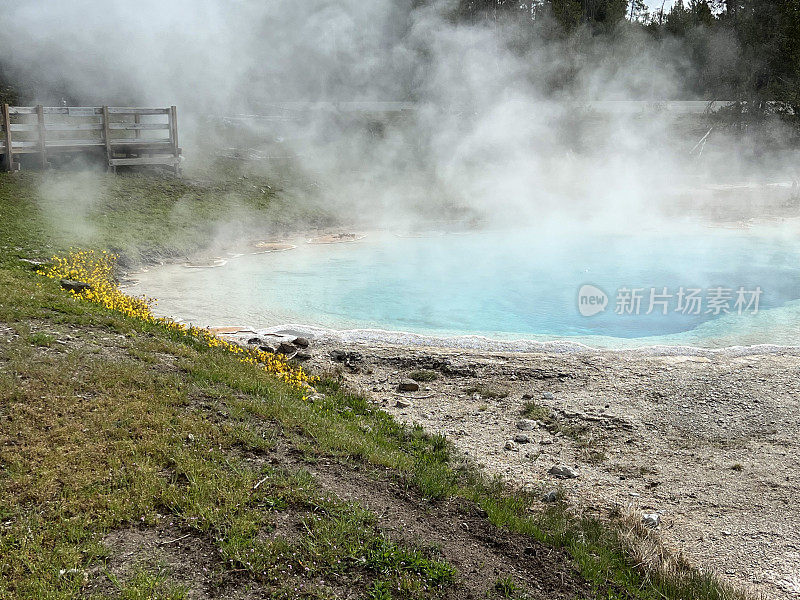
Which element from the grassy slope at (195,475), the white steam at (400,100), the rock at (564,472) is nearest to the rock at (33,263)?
the grassy slope at (195,475)

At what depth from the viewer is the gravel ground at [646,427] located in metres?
5.19

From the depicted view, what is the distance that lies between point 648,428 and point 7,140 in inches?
525

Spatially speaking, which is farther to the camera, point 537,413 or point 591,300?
point 591,300

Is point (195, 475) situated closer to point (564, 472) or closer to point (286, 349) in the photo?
point (564, 472)

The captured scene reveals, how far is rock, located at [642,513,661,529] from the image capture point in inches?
207

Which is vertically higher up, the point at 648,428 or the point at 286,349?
the point at 286,349

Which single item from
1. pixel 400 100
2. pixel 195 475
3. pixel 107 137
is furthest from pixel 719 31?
pixel 195 475

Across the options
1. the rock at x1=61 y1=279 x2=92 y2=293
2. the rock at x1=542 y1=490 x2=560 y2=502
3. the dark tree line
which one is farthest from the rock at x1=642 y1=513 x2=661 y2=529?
the dark tree line

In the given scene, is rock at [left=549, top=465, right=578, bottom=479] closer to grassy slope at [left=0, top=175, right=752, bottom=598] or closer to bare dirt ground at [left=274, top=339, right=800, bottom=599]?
bare dirt ground at [left=274, top=339, right=800, bottom=599]

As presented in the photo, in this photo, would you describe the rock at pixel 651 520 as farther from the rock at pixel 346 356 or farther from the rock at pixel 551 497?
the rock at pixel 346 356

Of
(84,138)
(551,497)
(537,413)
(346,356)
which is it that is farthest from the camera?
(84,138)

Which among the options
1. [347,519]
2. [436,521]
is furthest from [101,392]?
[436,521]

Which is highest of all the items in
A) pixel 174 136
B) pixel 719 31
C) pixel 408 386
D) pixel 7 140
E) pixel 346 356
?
pixel 719 31

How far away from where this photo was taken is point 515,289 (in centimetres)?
1314
